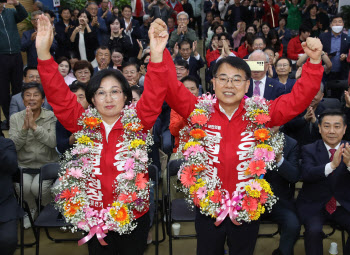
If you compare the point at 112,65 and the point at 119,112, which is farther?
the point at 112,65

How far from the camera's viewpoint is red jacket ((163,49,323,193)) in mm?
2604

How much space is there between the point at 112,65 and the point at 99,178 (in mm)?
4731

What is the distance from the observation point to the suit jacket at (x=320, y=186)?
12.0ft

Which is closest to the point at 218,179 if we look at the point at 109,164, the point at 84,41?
the point at 109,164

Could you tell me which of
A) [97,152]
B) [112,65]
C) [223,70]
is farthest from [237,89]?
[112,65]

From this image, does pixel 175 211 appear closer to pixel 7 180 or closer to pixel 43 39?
pixel 7 180

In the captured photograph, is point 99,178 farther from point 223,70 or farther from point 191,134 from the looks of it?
point 223,70

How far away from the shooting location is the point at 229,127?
106 inches

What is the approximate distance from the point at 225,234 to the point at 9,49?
5234 millimetres

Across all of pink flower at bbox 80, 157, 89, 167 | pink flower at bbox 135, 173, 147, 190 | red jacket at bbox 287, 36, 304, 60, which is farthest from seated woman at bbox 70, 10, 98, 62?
pink flower at bbox 135, 173, 147, 190

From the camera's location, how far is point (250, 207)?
2604mm

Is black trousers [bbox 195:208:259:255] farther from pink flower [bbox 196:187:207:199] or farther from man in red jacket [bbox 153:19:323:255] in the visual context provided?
pink flower [bbox 196:187:207:199]

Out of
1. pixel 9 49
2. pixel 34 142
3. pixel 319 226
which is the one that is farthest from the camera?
pixel 9 49

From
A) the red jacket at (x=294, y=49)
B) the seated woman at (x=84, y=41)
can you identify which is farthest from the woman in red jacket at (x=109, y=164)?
the red jacket at (x=294, y=49)
